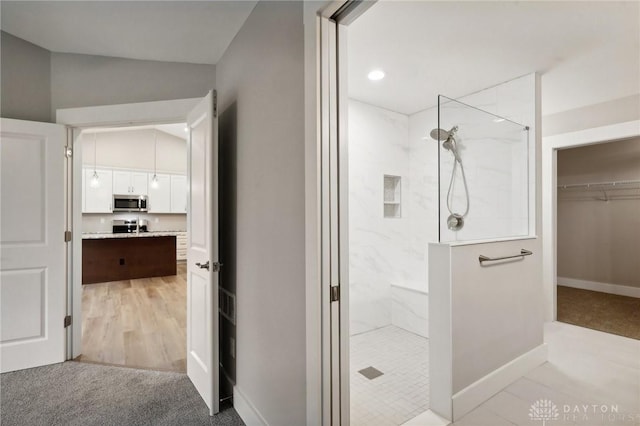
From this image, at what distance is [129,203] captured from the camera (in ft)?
25.0

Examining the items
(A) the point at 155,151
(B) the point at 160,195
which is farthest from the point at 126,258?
(A) the point at 155,151

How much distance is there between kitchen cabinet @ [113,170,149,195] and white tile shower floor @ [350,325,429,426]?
277 inches

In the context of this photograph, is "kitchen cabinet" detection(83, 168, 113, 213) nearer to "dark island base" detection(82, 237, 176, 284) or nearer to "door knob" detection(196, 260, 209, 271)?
"dark island base" detection(82, 237, 176, 284)

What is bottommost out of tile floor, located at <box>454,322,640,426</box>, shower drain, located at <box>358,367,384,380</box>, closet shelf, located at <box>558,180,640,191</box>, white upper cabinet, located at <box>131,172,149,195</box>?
shower drain, located at <box>358,367,384,380</box>

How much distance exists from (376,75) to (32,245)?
3.12 metres

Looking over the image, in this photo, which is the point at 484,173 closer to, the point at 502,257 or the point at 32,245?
the point at 502,257

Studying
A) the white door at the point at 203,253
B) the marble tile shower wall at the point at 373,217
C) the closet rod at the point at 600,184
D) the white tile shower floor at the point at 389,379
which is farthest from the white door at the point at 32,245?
the closet rod at the point at 600,184

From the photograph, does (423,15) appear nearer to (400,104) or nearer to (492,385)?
(400,104)

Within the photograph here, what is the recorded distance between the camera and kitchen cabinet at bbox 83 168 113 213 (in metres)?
7.21

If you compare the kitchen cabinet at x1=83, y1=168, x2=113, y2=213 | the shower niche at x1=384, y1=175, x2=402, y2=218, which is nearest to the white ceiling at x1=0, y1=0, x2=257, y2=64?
the shower niche at x1=384, y1=175, x2=402, y2=218

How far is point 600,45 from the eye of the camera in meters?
2.16

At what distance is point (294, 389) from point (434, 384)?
3.32 ft

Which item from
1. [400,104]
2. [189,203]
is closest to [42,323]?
[189,203]

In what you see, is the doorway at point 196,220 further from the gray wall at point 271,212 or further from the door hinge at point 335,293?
the door hinge at point 335,293
